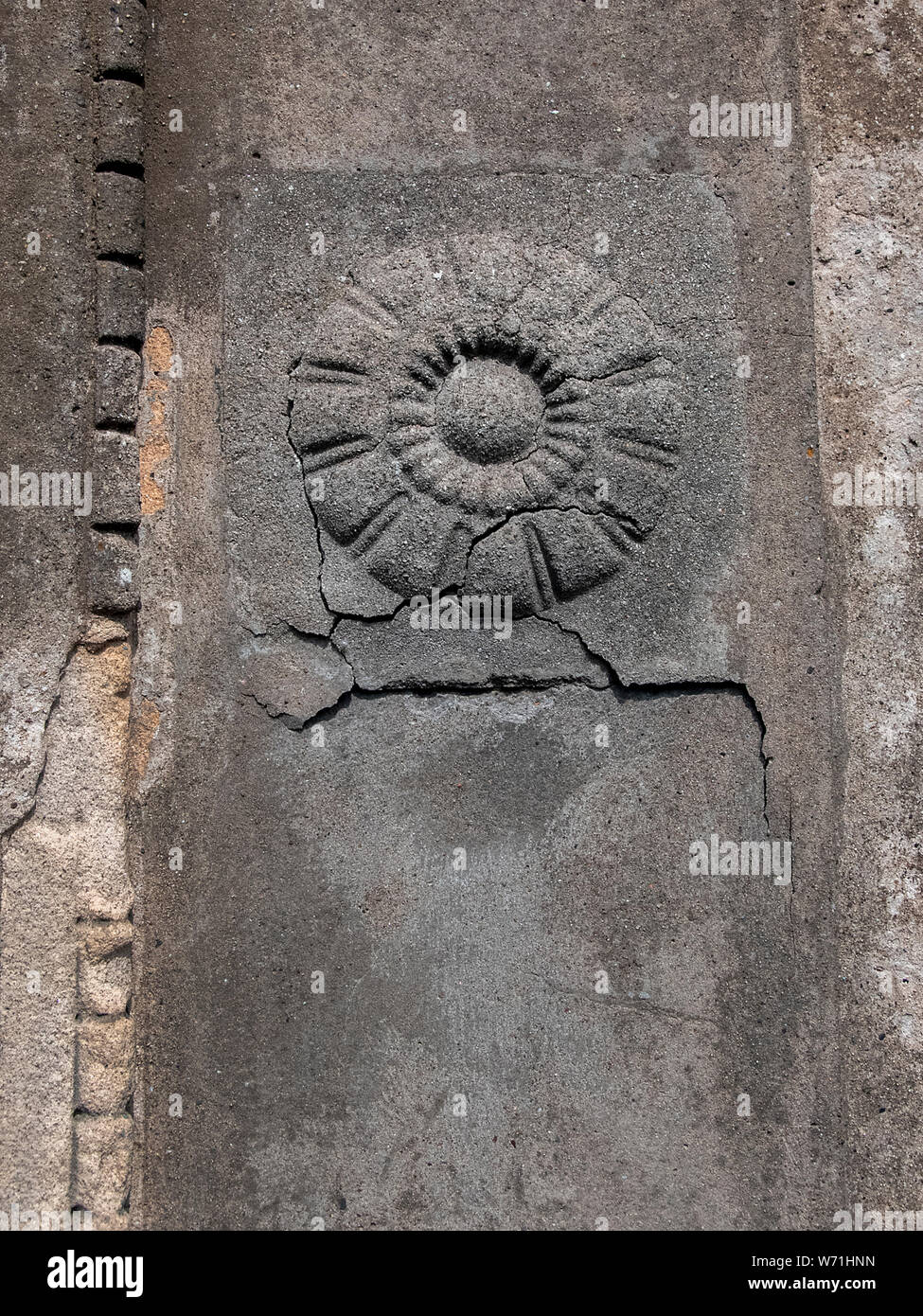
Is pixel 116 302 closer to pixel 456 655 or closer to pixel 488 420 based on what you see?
pixel 488 420

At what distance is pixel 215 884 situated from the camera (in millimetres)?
3160

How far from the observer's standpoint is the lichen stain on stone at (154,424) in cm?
319

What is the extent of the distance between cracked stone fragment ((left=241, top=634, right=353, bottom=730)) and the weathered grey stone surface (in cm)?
1

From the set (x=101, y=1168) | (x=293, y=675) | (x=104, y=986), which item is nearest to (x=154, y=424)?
(x=293, y=675)

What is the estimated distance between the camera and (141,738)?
318 cm

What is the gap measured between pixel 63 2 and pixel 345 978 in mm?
3304

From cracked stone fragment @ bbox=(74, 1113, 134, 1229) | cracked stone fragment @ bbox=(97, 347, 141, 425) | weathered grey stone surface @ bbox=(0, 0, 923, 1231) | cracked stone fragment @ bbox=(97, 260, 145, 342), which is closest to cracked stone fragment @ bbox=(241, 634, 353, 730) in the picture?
weathered grey stone surface @ bbox=(0, 0, 923, 1231)

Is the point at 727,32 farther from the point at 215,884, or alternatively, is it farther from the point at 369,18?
the point at 215,884

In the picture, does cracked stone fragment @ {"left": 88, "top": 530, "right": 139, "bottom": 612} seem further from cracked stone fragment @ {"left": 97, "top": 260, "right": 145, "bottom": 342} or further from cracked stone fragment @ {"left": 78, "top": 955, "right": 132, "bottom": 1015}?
cracked stone fragment @ {"left": 78, "top": 955, "right": 132, "bottom": 1015}

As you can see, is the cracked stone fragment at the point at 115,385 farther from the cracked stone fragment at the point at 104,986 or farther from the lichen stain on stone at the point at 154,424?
the cracked stone fragment at the point at 104,986

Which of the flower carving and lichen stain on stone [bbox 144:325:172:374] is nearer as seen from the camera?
the flower carving

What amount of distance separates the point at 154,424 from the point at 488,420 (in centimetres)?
111

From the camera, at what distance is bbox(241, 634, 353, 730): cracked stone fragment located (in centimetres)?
317

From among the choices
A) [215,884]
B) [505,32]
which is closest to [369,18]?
[505,32]
